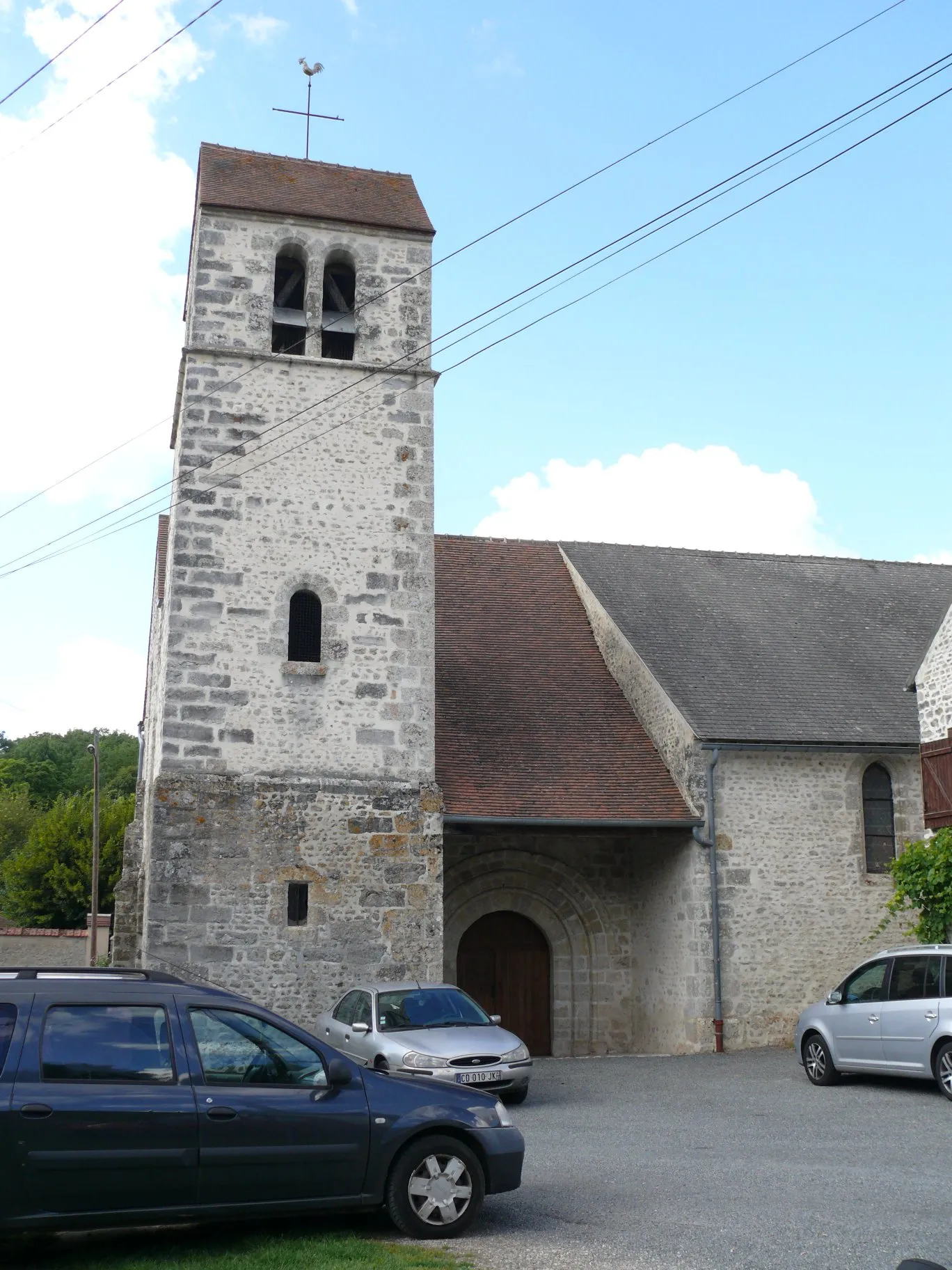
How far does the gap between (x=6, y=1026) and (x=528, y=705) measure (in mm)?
13713

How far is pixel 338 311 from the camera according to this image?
17516 mm

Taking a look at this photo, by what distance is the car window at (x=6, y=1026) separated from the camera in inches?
239

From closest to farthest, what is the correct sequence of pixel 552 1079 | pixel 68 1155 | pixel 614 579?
pixel 68 1155, pixel 552 1079, pixel 614 579

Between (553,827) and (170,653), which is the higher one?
(170,653)

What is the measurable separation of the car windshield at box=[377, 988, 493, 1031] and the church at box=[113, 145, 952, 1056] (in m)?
2.70

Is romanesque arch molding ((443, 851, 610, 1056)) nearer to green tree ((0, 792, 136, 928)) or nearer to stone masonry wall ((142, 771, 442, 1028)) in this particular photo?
stone masonry wall ((142, 771, 442, 1028))

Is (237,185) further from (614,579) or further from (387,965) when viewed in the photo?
(387,965)

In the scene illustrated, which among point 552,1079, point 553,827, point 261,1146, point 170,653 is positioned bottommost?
point 552,1079

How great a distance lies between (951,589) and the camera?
23.9 m

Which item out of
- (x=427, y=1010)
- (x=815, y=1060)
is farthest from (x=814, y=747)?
(x=427, y=1010)

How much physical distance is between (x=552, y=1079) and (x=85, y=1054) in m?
9.52

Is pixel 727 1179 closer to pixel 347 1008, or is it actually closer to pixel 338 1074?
pixel 338 1074

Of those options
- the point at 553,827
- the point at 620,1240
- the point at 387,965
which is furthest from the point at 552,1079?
the point at 620,1240

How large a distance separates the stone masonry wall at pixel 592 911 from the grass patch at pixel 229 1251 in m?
11.7
